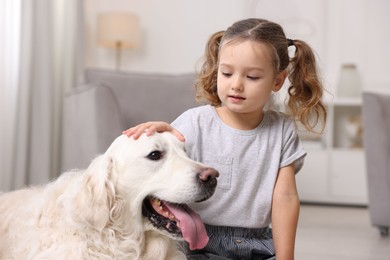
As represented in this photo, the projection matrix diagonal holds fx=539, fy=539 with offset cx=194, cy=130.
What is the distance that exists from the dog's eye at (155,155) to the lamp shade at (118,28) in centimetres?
357

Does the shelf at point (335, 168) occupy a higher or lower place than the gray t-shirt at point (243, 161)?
lower

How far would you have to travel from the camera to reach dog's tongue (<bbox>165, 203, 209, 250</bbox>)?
1436 millimetres

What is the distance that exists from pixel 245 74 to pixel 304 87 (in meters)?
0.27

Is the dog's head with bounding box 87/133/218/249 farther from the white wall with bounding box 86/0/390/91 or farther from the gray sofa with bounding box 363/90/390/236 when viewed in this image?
the white wall with bounding box 86/0/390/91

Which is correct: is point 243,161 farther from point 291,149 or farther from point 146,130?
point 146,130

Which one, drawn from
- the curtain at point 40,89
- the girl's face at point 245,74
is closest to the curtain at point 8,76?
the curtain at point 40,89

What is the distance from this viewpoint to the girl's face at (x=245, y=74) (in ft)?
5.18

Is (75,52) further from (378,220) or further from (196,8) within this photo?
(378,220)

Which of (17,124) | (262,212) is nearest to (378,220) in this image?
(262,212)

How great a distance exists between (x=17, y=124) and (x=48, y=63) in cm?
61

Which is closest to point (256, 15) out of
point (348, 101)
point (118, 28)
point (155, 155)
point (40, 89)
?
point (348, 101)

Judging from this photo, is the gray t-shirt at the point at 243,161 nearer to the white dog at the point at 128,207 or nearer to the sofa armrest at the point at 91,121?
the white dog at the point at 128,207

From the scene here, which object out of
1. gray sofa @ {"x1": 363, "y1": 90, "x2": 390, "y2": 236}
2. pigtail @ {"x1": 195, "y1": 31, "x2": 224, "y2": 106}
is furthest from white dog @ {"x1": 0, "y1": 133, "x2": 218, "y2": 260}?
gray sofa @ {"x1": 363, "y1": 90, "x2": 390, "y2": 236}

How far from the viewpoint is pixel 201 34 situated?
5.45 meters
